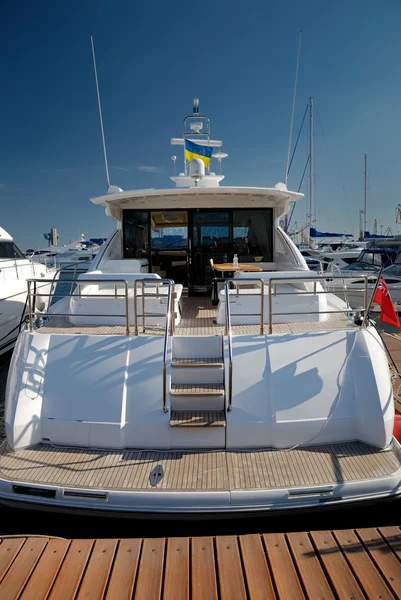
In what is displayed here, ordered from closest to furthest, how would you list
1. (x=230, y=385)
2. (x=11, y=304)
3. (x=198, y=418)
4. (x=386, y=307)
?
(x=230, y=385)
(x=198, y=418)
(x=386, y=307)
(x=11, y=304)

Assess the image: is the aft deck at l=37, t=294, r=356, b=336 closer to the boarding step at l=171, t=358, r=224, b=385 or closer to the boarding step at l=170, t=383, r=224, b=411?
the boarding step at l=171, t=358, r=224, b=385

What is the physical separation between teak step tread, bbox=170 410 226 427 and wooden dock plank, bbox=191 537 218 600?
3.01ft

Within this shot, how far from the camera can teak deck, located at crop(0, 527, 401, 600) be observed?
2600 millimetres

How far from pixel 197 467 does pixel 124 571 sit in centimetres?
95

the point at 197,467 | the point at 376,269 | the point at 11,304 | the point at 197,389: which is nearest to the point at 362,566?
the point at 197,467

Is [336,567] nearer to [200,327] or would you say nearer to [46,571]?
[46,571]

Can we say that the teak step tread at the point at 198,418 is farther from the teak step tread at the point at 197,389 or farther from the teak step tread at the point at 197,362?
the teak step tread at the point at 197,362

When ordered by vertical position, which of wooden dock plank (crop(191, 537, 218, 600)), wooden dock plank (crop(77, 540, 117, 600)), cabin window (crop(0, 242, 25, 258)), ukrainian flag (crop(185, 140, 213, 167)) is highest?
ukrainian flag (crop(185, 140, 213, 167))

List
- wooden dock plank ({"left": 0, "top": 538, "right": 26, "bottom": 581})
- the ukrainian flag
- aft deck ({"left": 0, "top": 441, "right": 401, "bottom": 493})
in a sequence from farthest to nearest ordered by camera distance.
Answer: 1. the ukrainian flag
2. aft deck ({"left": 0, "top": 441, "right": 401, "bottom": 493})
3. wooden dock plank ({"left": 0, "top": 538, "right": 26, "bottom": 581})

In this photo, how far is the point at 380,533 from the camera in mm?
3107

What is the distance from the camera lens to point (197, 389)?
402cm

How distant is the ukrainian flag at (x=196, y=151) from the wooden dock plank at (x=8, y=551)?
7727 millimetres

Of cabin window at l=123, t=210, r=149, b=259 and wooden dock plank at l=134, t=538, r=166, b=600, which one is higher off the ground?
cabin window at l=123, t=210, r=149, b=259

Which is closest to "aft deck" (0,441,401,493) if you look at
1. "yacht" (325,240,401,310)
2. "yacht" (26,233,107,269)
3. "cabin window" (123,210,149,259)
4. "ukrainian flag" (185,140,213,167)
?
"cabin window" (123,210,149,259)
